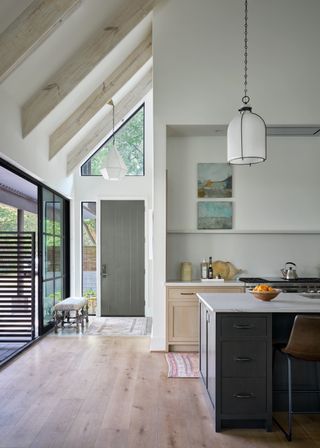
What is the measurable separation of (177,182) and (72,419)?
3327 mm

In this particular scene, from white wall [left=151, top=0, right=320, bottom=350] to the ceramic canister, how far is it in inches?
16.5

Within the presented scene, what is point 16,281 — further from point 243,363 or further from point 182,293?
point 243,363

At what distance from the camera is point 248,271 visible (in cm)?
564

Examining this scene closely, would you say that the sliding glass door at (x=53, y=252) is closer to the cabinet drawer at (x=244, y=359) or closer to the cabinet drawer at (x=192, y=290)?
the cabinet drawer at (x=192, y=290)

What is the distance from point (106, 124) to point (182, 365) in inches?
172

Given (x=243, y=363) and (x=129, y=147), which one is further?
(x=129, y=147)

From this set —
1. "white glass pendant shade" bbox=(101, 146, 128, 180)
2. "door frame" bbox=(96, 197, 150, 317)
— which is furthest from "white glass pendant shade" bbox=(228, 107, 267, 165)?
"door frame" bbox=(96, 197, 150, 317)

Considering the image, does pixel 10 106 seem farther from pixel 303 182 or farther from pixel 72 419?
pixel 303 182

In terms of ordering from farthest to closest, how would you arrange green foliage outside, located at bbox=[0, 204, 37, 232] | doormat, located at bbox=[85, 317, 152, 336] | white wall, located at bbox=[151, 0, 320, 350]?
green foliage outside, located at bbox=[0, 204, 37, 232] < doormat, located at bbox=[85, 317, 152, 336] < white wall, located at bbox=[151, 0, 320, 350]

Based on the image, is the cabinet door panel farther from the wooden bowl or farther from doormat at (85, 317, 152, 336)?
the wooden bowl

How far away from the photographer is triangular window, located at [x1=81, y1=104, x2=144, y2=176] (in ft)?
25.5

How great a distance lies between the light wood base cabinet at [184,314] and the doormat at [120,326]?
1.09 metres

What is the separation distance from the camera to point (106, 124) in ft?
23.8

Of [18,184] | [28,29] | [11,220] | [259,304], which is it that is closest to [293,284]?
[259,304]
